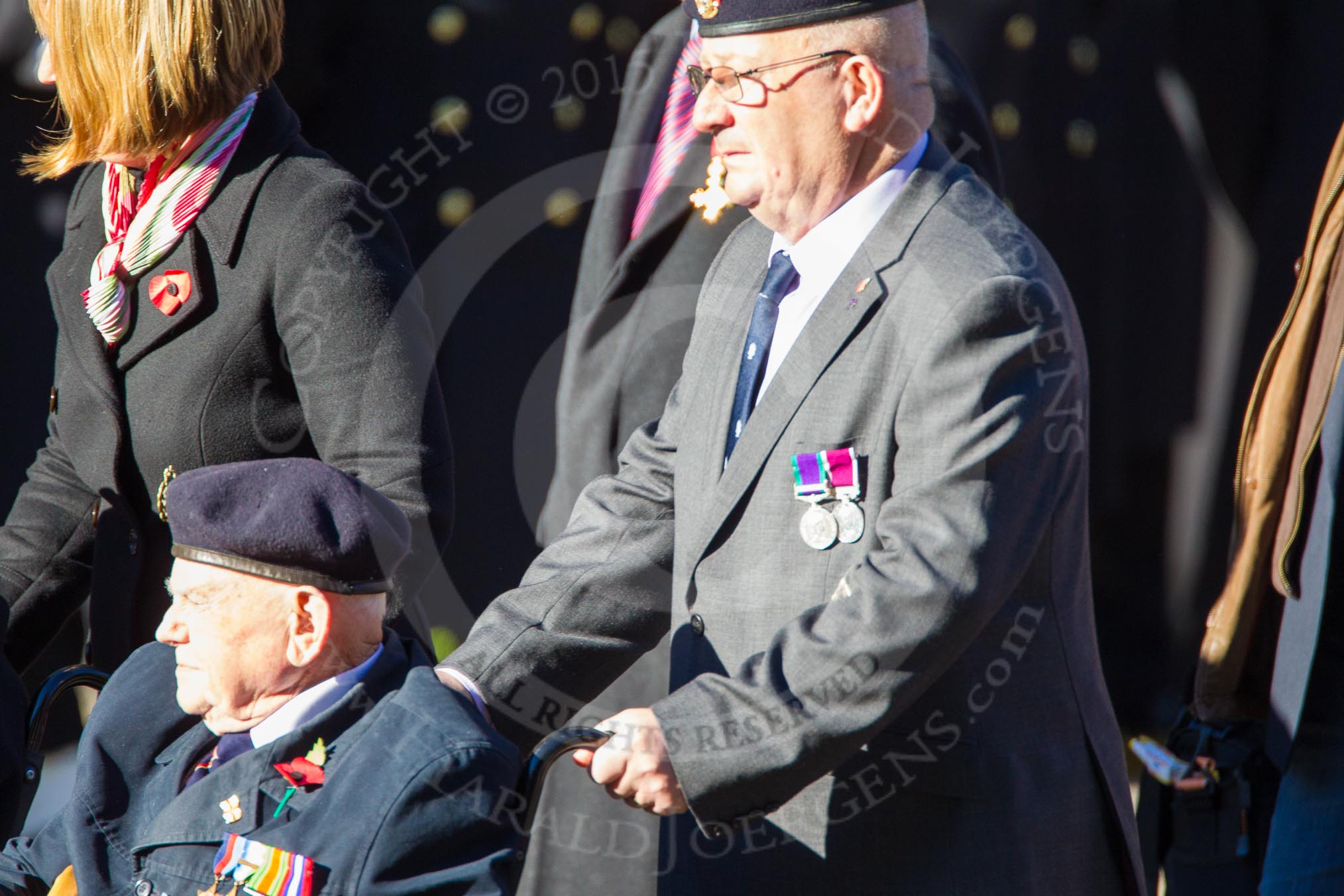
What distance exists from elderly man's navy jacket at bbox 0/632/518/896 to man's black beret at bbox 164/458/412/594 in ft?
0.48

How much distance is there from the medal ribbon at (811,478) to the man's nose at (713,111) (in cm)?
44

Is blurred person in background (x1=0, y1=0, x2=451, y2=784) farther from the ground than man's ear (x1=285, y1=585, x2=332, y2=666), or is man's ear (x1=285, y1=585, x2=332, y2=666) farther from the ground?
blurred person in background (x1=0, y1=0, x2=451, y2=784)

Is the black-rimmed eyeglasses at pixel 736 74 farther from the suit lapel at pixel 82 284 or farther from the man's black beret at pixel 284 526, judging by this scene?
the suit lapel at pixel 82 284

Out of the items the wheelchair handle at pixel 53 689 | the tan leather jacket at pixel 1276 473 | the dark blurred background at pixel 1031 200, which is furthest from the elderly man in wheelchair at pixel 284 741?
the dark blurred background at pixel 1031 200

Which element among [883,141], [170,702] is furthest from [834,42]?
[170,702]

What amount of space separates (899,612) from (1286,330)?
1117mm

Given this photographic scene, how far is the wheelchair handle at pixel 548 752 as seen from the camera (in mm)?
1830

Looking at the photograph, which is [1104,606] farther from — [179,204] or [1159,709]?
[179,204]

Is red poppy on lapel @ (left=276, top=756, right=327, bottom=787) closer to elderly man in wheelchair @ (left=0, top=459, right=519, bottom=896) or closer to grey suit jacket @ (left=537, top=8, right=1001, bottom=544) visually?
elderly man in wheelchair @ (left=0, top=459, right=519, bottom=896)

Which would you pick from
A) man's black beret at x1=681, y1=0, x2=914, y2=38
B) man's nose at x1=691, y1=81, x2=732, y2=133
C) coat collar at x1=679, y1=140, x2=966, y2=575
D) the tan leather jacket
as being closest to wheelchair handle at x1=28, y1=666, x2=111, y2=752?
coat collar at x1=679, y1=140, x2=966, y2=575

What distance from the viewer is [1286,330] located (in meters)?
2.54

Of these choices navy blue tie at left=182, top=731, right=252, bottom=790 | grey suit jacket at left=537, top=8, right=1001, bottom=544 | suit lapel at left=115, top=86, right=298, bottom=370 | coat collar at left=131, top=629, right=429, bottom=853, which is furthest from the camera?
grey suit jacket at left=537, top=8, right=1001, bottom=544

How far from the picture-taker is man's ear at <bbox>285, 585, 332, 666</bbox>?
1.94 metres

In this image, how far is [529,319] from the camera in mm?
3764
